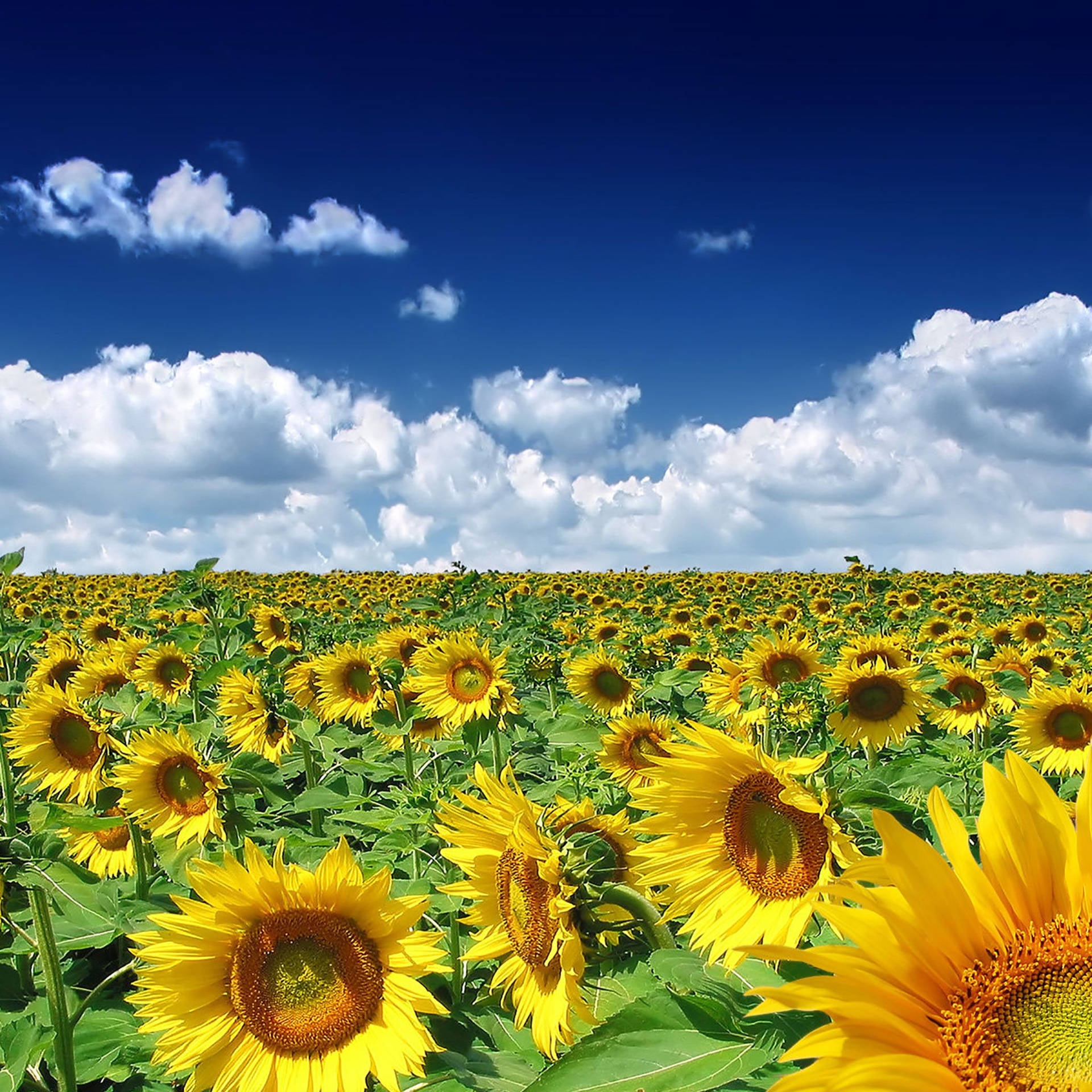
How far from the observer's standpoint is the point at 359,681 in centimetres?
595

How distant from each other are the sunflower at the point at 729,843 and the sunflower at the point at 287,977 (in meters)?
0.61

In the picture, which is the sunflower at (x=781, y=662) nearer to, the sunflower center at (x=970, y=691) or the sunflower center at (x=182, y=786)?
the sunflower center at (x=970, y=691)

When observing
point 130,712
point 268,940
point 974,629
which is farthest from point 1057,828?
point 974,629

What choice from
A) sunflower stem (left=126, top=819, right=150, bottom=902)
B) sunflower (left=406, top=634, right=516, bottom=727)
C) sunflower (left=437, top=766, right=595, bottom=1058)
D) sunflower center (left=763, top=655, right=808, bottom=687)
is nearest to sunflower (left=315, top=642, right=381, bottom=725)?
sunflower (left=406, top=634, right=516, bottom=727)

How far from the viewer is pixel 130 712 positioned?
475 cm

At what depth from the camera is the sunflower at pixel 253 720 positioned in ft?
17.4

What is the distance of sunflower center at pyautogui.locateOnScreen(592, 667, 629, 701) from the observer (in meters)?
6.67

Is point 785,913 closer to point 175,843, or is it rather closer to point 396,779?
point 175,843

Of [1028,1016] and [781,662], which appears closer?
[1028,1016]

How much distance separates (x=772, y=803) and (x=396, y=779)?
4.59 metres

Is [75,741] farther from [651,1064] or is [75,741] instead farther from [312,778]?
[651,1064]

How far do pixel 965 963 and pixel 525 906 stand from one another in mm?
1048

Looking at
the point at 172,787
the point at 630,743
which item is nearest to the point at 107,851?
the point at 172,787

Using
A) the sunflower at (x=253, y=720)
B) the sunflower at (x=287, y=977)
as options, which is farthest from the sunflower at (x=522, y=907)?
the sunflower at (x=253, y=720)
